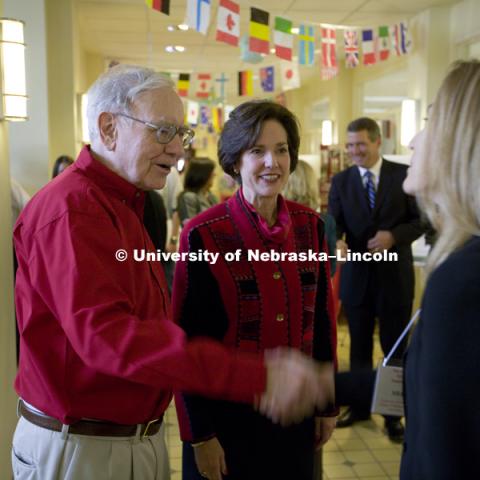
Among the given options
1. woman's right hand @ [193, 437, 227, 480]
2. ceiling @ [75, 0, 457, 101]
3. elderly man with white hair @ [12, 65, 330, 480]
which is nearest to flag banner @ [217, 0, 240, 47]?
ceiling @ [75, 0, 457, 101]

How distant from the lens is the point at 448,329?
892 mm

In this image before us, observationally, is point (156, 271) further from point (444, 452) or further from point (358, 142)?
point (358, 142)

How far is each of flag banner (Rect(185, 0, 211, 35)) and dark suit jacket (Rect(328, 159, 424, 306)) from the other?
1.57 meters

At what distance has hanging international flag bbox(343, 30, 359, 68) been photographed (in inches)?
242

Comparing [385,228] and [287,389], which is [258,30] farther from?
[287,389]

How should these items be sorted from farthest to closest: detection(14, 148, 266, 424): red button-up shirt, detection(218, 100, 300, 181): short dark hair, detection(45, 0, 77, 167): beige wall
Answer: detection(45, 0, 77, 167): beige wall, detection(218, 100, 300, 181): short dark hair, detection(14, 148, 266, 424): red button-up shirt

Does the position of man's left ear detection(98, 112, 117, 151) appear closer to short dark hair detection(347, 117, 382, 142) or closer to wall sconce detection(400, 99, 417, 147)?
short dark hair detection(347, 117, 382, 142)

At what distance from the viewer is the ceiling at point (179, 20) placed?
19.7ft

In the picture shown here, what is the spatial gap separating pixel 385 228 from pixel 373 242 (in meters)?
0.15

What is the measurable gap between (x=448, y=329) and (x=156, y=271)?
729 millimetres

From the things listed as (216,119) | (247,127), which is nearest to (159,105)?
(247,127)

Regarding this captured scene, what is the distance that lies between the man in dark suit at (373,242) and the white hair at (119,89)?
2.42 meters

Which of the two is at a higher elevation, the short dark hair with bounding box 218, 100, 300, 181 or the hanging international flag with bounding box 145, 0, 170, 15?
the hanging international flag with bounding box 145, 0, 170, 15

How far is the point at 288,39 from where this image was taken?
528 cm
